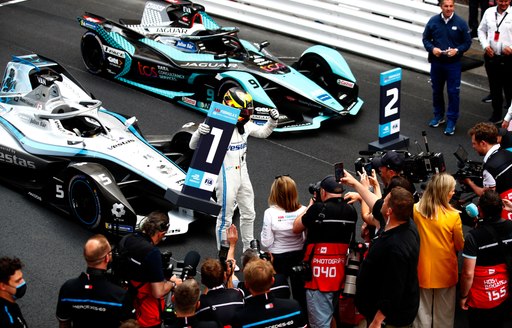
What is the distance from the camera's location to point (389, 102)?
11.7 meters

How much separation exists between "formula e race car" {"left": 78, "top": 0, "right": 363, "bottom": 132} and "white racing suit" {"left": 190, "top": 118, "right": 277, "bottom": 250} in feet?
9.86

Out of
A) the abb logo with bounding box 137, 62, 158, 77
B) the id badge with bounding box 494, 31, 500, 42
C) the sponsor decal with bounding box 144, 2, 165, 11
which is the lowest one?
the abb logo with bounding box 137, 62, 158, 77

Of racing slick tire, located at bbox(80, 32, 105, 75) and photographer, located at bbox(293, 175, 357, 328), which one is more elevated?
photographer, located at bbox(293, 175, 357, 328)

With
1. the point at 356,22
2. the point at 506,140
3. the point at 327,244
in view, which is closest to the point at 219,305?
the point at 327,244

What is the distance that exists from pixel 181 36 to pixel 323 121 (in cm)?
300

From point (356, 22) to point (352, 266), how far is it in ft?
30.6

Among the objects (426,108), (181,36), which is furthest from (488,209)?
(181,36)

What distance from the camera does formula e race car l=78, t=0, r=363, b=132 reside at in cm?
1298

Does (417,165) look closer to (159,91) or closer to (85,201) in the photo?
(85,201)

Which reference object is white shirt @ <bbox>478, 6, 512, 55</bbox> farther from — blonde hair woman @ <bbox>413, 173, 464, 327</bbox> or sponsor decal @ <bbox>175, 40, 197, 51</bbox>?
blonde hair woman @ <bbox>413, 173, 464, 327</bbox>

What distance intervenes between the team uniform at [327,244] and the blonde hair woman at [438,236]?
2.10 feet

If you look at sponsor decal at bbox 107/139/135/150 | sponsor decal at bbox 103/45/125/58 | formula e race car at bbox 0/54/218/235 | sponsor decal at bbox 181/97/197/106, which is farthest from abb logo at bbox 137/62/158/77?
sponsor decal at bbox 107/139/135/150

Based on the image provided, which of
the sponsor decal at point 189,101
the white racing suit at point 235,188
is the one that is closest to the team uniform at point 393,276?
the white racing suit at point 235,188

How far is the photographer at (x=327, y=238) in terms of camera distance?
24.6ft
